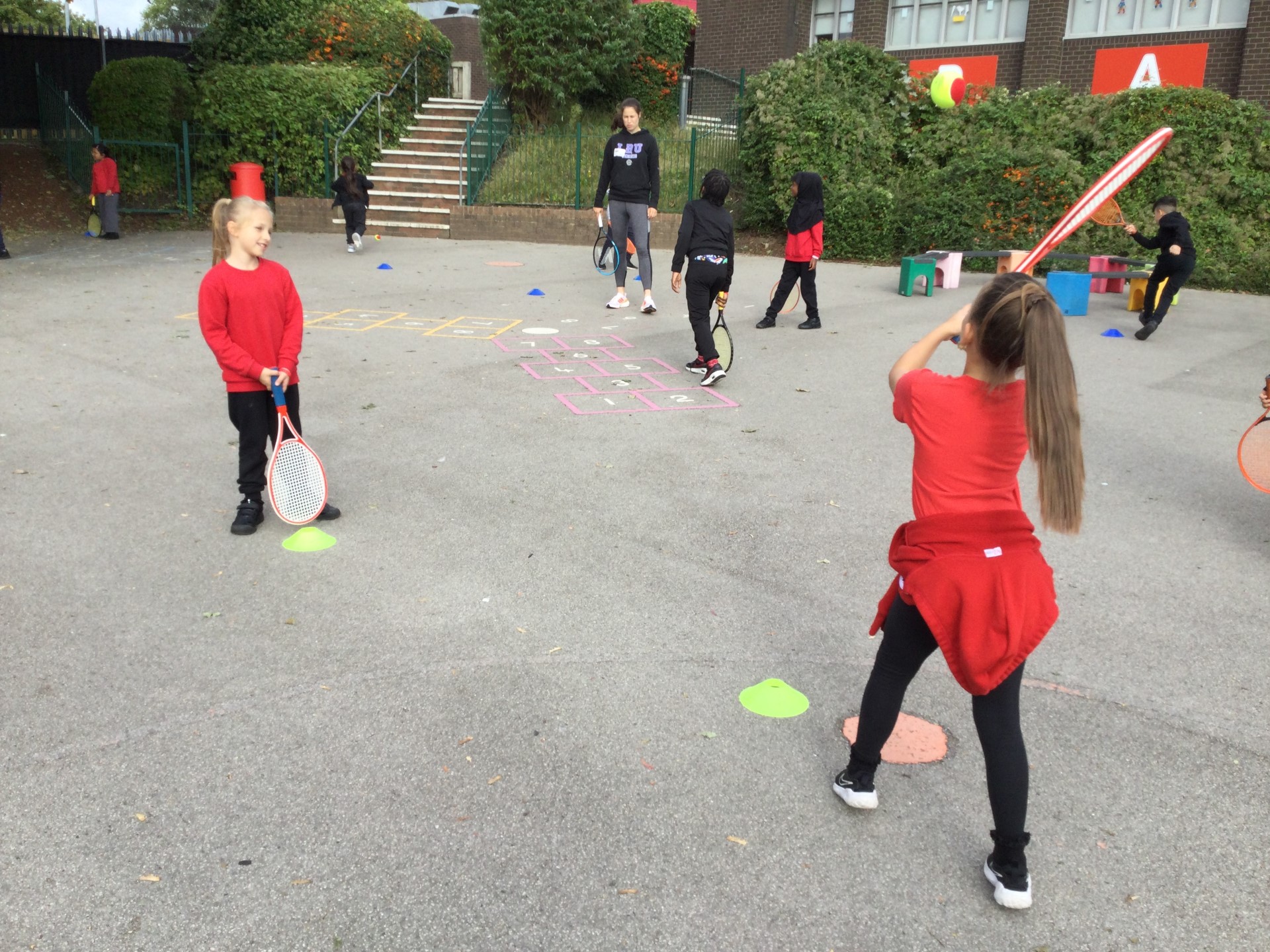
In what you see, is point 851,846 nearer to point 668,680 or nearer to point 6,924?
point 668,680

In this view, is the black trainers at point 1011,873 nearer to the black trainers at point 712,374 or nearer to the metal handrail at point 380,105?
the black trainers at point 712,374

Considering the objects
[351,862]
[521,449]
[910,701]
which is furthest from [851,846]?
[521,449]

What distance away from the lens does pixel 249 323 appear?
511 cm

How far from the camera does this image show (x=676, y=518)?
227 inches

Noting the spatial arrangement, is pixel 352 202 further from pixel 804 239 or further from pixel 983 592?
pixel 983 592

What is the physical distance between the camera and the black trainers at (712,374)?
28.8 ft

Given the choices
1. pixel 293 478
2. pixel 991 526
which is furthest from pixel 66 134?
pixel 991 526

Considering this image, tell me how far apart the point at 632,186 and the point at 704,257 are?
3326 mm

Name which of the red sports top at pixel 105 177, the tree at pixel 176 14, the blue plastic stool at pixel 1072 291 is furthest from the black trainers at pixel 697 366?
the tree at pixel 176 14

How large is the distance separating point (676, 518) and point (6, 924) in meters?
3.72

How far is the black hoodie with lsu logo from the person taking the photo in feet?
38.2

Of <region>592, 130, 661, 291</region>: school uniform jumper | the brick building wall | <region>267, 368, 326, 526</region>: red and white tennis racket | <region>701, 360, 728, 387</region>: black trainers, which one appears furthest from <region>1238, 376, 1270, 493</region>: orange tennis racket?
the brick building wall

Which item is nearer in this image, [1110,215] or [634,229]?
[634,229]

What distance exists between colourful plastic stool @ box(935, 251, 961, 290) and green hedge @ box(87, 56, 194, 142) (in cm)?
1566
